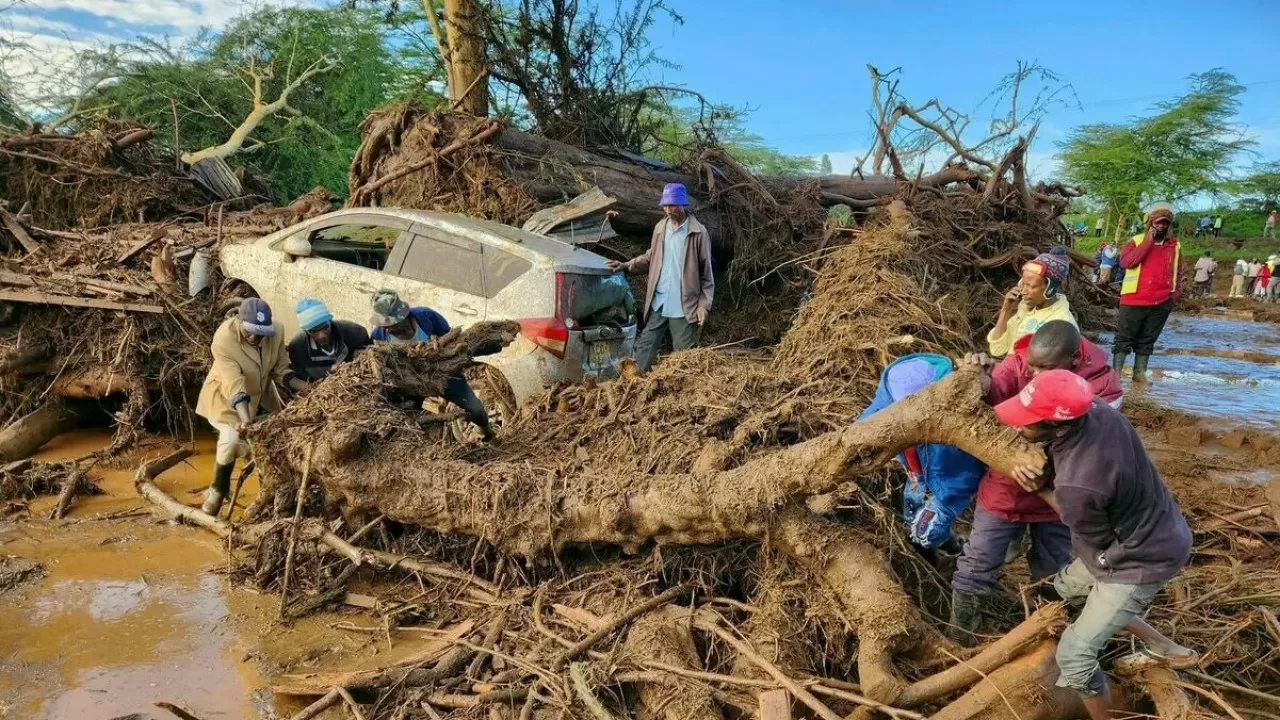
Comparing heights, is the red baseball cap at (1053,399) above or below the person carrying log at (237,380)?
above

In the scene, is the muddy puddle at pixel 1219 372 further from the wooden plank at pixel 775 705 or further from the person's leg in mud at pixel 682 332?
the wooden plank at pixel 775 705

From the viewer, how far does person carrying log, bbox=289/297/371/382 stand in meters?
5.10

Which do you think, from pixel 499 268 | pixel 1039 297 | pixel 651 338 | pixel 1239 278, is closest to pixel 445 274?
pixel 499 268

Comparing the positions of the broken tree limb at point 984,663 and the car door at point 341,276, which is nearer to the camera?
the broken tree limb at point 984,663

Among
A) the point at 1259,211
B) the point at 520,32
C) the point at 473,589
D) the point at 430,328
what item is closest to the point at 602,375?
the point at 430,328

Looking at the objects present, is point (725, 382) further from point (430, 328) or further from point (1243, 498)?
point (1243, 498)

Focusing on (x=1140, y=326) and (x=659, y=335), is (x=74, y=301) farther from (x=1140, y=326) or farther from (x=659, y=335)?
(x=1140, y=326)

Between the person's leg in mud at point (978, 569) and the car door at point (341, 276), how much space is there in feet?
15.1

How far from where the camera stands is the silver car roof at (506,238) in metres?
5.67

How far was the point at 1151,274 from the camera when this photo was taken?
7590 mm

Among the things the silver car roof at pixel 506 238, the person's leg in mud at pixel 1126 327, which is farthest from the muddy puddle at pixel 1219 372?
the silver car roof at pixel 506 238

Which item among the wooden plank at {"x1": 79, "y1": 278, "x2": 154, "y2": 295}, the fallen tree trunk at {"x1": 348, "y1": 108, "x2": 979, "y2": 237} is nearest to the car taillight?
the fallen tree trunk at {"x1": 348, "y1": 108, "x2": 979, "y2": 237}

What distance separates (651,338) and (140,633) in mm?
4423

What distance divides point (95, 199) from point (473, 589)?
372 inches
